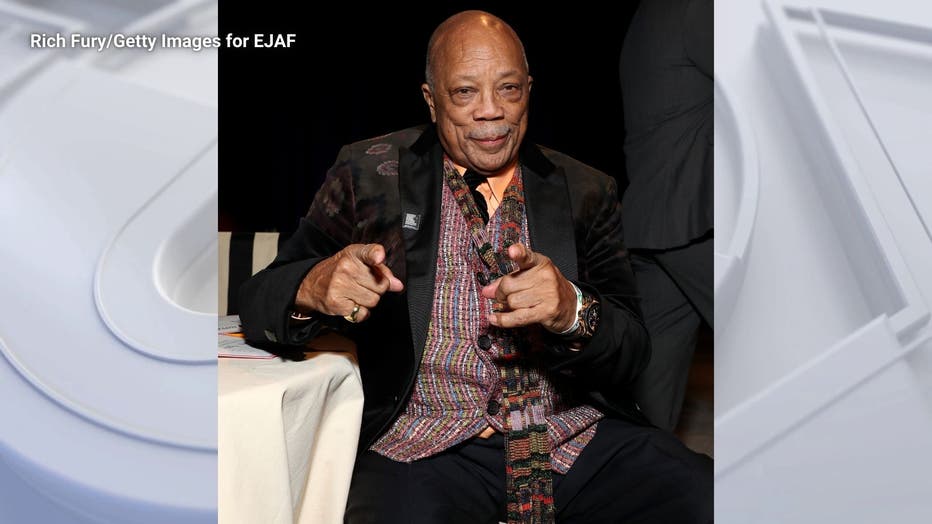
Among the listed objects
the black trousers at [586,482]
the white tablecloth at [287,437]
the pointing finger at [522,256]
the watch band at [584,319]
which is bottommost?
the black trousers at [586,482]

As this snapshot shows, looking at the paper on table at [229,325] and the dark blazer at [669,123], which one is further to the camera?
the dark blazer at [669,123]

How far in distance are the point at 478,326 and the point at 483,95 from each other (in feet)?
1.38

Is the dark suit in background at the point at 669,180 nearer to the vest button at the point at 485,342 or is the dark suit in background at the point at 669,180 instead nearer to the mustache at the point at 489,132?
the mustache at the point at 489,132

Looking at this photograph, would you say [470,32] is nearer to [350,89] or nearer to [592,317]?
[592,317]

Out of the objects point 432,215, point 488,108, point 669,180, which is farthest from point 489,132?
point 669,180

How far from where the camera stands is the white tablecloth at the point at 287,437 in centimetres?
129

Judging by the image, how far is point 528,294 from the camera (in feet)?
4.33

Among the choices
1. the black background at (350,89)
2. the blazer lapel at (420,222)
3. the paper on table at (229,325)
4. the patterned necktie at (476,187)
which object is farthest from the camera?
the black background at (350,89)

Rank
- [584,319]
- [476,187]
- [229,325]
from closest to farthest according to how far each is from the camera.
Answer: [584,319]
[476,187]
[229,325]

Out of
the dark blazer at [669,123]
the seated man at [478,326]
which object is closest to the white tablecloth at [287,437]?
the seated man at [478,326]

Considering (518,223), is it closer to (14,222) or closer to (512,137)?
(512,137)

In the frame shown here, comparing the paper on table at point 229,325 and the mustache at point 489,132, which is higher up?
the mustache at point 489,132

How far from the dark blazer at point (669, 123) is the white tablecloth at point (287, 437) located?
101 cm

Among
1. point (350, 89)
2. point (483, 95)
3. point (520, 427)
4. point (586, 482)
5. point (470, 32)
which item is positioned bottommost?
point (586, 482)
